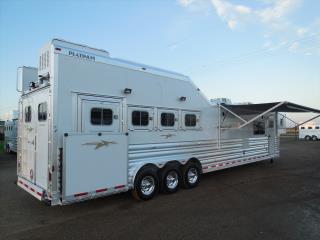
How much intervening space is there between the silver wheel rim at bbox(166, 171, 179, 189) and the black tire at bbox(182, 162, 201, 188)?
10.3 inches

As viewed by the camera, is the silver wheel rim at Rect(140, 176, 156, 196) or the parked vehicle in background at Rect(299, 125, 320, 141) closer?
the silver wheel rim at Rect(140, 176, 156, 196)

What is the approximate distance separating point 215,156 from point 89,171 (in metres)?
4.75

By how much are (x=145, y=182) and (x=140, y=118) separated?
1.57 meters

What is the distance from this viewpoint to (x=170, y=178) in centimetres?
732

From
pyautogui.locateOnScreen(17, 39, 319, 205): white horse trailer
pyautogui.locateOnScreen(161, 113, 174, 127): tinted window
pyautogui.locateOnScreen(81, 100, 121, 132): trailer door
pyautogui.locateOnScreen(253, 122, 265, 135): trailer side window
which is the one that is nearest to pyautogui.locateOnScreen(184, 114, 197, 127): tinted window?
pyautogui.locateOnScreen(17, 39, 319, 205): white horse trailer

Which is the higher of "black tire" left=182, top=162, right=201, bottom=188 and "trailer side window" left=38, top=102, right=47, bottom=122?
"trailer side window" left=38, top=102, right=47, bottom=122

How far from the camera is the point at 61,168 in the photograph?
509 cm

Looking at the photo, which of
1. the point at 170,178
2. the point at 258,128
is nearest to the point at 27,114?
the point at 170,178

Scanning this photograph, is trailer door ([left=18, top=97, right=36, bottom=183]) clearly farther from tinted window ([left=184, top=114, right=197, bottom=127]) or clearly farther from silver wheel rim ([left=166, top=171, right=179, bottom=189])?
tinted window ([left=184, top=114, right=197, bottom=127])

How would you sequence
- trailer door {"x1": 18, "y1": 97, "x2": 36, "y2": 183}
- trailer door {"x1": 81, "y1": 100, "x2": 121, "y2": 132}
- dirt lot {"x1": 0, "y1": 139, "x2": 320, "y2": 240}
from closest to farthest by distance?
dirt lot {"x1": 0, "y1": 139, "x2": 320, "y2": 240}, trailer door {"x1": 81, "y1": 100, "x2": 121, "y2": 132}, trailer door {"x1": 18, "y1": 97, "x2": 36, "y2": 183}

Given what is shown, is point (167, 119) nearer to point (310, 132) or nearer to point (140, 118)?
point (140, 118)

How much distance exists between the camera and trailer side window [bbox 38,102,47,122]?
18.4 feet

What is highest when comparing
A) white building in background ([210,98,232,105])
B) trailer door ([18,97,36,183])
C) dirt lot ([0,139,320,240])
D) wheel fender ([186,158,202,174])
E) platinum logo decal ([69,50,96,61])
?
platinum logo decal ([69,50,96,61])

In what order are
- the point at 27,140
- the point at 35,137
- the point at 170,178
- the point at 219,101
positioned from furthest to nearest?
the point at 219,101 < the point at 170,178 < the point at 27,140 < the point at 35,137
